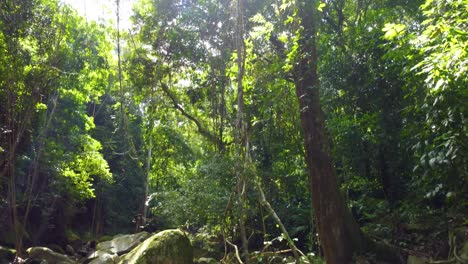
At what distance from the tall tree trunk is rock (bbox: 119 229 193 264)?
3057mm

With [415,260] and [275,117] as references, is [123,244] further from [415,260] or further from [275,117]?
[415,260]

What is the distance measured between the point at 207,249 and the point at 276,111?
426 centimetres

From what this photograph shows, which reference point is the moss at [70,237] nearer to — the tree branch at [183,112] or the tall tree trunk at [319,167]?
the tree branch at [183,112]

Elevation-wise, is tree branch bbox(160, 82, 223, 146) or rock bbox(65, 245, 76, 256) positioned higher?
tree branch bbox(160, 82, 223, 146)

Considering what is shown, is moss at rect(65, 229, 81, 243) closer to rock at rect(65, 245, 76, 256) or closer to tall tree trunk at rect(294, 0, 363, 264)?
rock at rect(65, 245, 76, 256)

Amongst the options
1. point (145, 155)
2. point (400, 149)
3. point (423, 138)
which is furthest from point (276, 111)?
point (145, 155)

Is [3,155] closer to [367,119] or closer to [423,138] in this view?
[367,119]

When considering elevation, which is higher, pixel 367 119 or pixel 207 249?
pixel 367 119

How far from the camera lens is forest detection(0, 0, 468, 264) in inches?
163

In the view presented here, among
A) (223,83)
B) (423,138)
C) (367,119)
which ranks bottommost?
(423,138)

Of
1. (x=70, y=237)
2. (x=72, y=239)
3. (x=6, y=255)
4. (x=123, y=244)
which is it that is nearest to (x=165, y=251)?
(x=123, y=244)

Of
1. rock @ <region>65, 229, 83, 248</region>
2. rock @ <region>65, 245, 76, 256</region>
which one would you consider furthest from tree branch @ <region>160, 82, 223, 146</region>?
rock @ <region>65, 229, 83, 248</region>

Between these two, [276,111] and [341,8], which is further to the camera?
[341,8]

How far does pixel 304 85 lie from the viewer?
17.0ft
